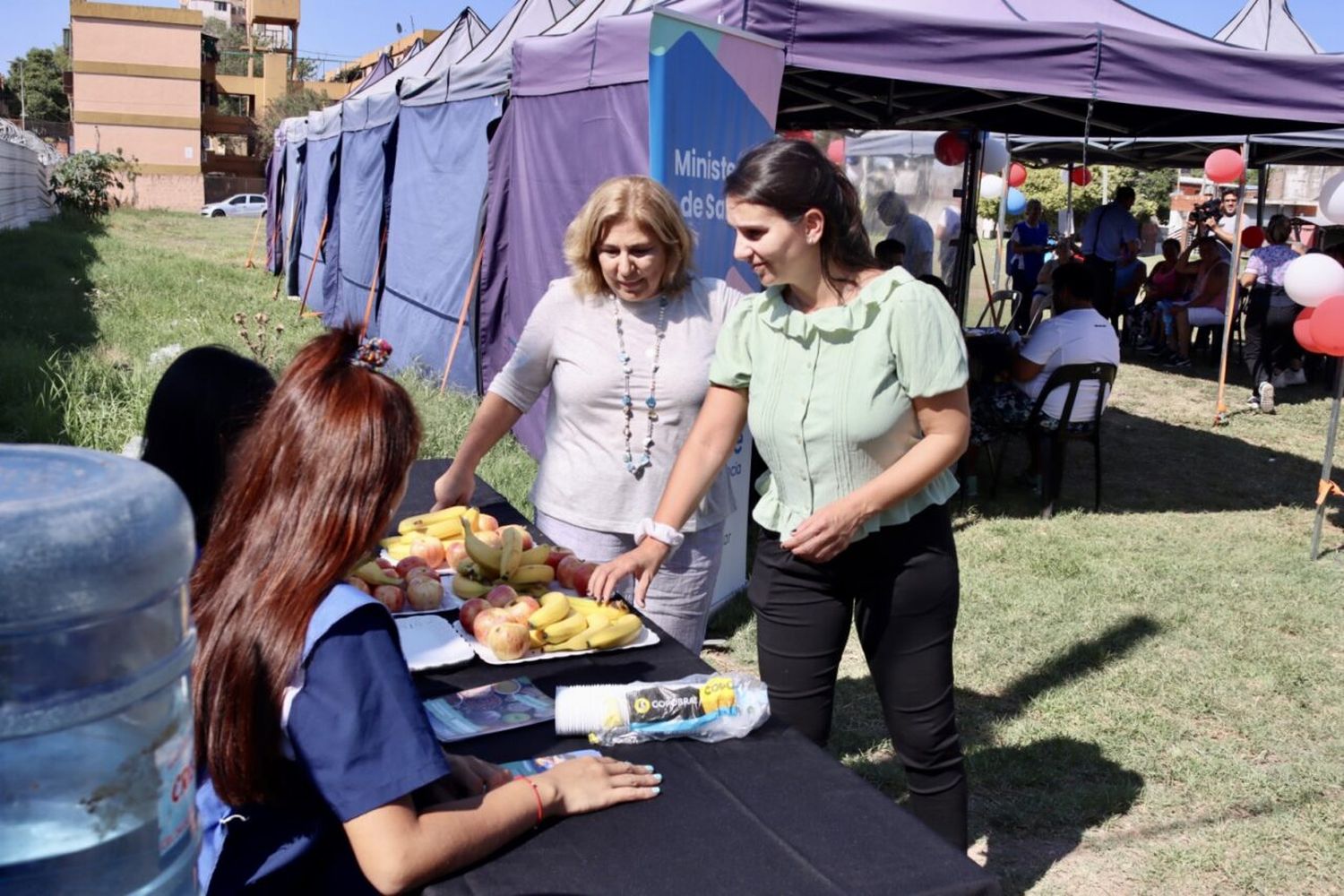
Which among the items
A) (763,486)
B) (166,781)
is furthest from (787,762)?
(166,781)

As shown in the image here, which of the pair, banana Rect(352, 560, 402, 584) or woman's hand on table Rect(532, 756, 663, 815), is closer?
woman's hand on table Rect(532, 756, 663, 815)

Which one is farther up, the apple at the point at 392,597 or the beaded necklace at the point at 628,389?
the beaded necklace at the point at 628,389

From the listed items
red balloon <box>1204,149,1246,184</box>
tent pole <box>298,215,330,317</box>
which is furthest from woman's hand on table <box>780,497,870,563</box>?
tent pole <box>298,215,330,317</box>

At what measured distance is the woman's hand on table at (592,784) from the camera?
170 centimetres

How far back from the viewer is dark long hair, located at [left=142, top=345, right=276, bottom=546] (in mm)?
2145

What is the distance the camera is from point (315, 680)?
4.82ft

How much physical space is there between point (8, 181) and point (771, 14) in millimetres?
20388

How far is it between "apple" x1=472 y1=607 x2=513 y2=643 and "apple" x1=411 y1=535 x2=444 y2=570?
1.46 ft

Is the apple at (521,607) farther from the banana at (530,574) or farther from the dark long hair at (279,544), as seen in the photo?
the dark long hair at (279,544)

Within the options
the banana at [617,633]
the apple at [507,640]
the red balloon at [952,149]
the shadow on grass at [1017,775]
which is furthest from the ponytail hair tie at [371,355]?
the red balloon at [952,149]

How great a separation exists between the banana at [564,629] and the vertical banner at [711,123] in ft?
5.34

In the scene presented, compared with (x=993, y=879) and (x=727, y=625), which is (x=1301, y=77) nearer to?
(x=727, y=625)

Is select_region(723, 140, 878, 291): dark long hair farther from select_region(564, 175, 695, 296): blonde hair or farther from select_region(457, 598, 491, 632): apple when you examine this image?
select_region(457, 598, 491, 632): apple

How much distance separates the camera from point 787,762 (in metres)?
1.88
